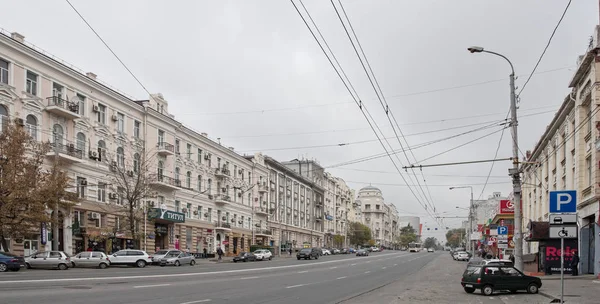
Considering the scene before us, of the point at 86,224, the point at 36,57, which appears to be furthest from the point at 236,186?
the point at 36,57

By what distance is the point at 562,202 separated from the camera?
1491 centimetres

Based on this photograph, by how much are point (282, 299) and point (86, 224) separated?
3029 cm

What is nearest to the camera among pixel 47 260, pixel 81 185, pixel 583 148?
pixel 583 148

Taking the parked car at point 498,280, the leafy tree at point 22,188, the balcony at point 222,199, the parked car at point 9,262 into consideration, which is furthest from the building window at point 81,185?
the parked car at point 498,280

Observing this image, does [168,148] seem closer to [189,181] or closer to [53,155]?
[189,181]

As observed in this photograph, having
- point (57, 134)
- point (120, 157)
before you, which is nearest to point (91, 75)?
point (57, 134)

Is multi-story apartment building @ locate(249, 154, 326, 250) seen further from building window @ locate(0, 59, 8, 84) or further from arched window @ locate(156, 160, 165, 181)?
building window @ locate(0, 59, 8, 84)

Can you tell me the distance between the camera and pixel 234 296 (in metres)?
18.6

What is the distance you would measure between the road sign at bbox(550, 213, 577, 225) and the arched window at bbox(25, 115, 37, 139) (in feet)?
114

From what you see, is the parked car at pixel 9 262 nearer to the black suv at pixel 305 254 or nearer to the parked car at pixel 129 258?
the parked car at pixel 129 258

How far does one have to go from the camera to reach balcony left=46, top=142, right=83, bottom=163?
133 ft

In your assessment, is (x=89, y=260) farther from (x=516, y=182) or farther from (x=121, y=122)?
(x=516, y=182)

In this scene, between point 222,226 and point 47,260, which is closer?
point 47,260

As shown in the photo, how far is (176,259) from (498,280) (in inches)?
1196
